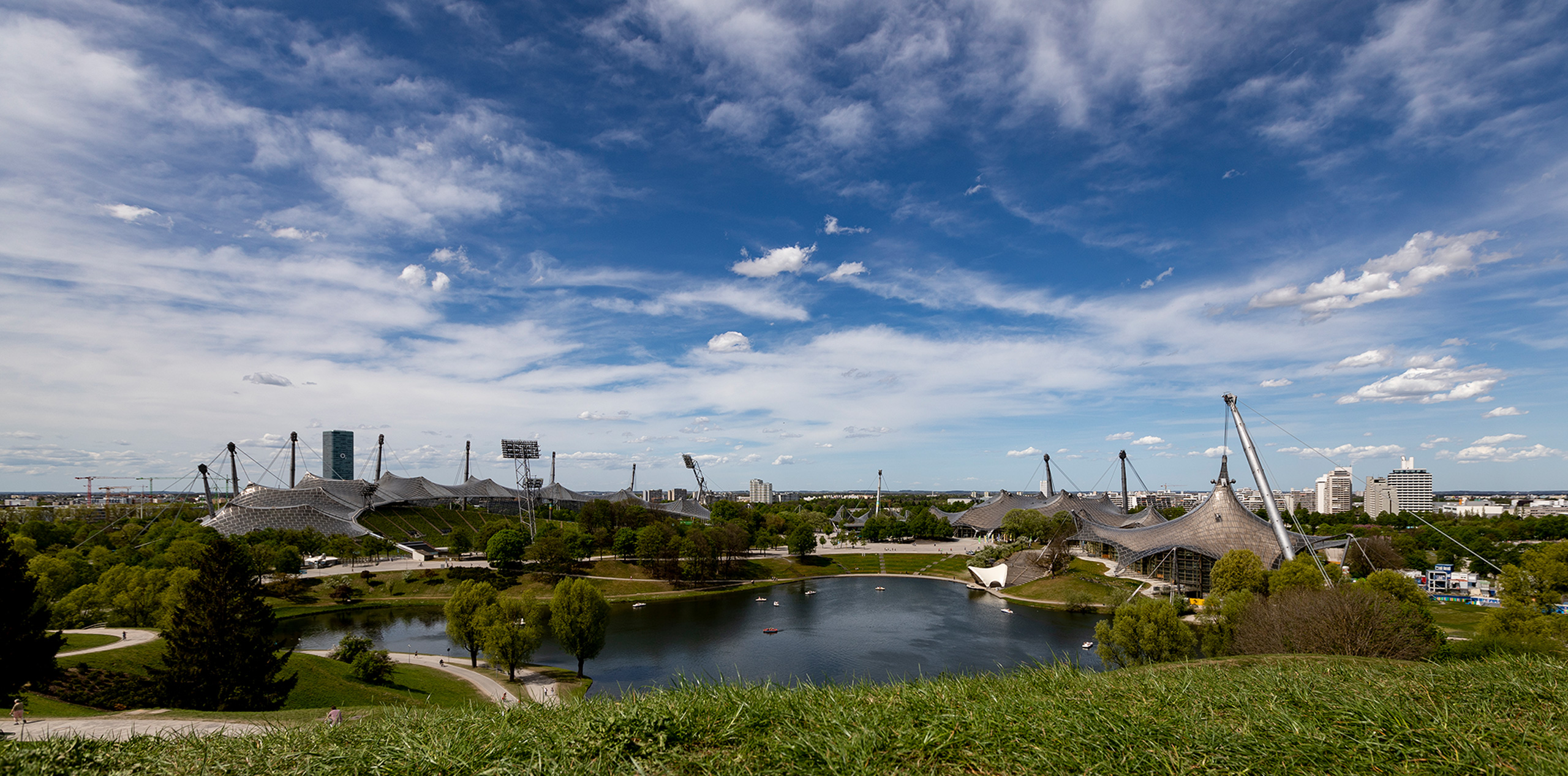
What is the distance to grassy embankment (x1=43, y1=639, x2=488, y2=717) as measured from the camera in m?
23.1

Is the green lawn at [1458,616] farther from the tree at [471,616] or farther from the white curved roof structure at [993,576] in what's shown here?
the tree at [471,616]

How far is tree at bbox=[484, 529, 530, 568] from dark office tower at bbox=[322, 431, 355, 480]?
12887 centimetres

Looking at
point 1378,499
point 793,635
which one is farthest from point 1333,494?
point 793,635

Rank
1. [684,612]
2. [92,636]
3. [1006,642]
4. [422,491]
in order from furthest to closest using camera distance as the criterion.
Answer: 1. [422,491]
2. [684,612]
3. [1006,642]
4. [92,636]

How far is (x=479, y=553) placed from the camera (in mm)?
71875

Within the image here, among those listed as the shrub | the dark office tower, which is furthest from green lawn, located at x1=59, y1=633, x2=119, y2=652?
the dark office tower

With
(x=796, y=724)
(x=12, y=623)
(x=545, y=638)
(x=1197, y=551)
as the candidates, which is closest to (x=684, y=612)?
(x=545, y=638)

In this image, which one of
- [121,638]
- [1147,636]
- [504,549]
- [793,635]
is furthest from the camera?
[504,549]

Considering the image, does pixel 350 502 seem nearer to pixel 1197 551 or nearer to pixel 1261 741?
pixel 1197 551

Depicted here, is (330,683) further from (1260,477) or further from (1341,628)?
(1260,477)

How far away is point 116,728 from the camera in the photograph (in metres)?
9.64

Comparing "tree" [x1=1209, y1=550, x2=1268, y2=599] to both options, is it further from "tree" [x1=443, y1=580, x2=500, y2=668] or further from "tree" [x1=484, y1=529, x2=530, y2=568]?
"tree" [x1=484, y1=529, x2=530, y2=568]

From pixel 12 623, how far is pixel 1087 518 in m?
83.0

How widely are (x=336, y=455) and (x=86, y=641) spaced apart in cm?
15864
